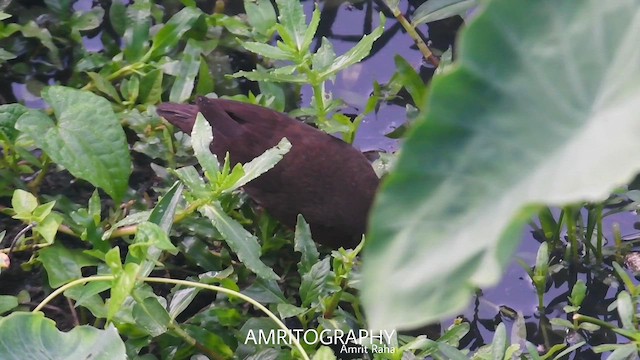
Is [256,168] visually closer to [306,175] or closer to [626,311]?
[306,175]

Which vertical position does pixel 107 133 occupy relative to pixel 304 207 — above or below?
above

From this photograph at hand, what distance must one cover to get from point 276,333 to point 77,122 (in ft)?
1.79

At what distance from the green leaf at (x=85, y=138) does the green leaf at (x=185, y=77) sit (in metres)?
0.31

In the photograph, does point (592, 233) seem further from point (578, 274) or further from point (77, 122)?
point (77, 122)

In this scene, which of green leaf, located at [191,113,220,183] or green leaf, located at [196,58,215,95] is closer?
green leaf, located at [191,113,220,183]

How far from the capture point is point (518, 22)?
0.58 meters

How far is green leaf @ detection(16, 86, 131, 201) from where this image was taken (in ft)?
4.71

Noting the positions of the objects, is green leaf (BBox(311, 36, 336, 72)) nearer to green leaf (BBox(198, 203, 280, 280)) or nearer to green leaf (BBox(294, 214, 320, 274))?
green leaf (BBox(294, 214, 320, 274))

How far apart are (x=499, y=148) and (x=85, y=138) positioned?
107cm

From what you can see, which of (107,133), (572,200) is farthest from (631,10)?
(107,133)

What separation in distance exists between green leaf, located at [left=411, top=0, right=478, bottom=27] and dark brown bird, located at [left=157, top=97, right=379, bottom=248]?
1.19ft

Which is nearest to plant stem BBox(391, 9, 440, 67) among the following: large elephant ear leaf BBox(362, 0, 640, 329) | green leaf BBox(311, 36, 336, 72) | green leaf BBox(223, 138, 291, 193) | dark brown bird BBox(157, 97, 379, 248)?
green leaf BBox(311, 36, 336, 72)

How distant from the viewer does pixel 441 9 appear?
1741mm

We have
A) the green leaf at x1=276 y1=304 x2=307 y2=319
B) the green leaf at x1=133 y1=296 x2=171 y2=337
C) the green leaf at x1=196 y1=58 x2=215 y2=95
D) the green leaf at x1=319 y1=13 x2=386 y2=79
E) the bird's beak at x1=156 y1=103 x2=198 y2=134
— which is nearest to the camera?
the green leaf at x1=133 y1=296 x2=171 y2=337
